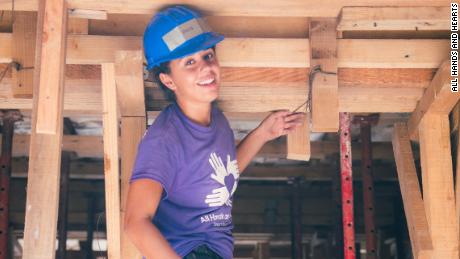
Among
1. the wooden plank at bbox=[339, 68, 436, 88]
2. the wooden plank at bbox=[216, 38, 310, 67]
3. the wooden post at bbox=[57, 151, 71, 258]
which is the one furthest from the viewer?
the wooden post at bbox=[57, 151, 71, 258]

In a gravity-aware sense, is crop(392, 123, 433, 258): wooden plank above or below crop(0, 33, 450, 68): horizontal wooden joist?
below

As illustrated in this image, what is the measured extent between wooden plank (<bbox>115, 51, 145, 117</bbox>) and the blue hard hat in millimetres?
62

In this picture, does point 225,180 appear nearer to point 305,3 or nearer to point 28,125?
point 305,3

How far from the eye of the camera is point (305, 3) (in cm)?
351

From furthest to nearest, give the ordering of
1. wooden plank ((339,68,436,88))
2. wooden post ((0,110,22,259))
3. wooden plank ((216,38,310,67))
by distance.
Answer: wooden post ((0,110,22,259)) < wooden plank ((339,68,436,88)) < wooden plank ((216,38,310,67))

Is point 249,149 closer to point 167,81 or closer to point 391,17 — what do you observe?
point 167,81

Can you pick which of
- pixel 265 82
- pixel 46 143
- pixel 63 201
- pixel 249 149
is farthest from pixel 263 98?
pixel 63 201

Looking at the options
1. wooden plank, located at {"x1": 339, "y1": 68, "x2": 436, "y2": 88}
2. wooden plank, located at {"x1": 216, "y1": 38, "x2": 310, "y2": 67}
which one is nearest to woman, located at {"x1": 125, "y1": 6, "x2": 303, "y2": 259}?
wooden plank, located at {"x1": 216, "y1": 38, "x2": 310, "y2": 67}

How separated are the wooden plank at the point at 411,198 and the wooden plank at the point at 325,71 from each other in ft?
2.52

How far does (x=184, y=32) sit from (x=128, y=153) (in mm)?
672

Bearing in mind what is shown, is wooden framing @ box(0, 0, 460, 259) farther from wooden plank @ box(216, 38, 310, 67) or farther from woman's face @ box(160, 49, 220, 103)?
woman's face @ box(160, 49, 220, 103)

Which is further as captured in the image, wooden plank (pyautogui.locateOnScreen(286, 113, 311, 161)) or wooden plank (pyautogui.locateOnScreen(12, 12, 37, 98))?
wooden plank (pyautogui.locateOnScreen(286, 113, 311, 161))

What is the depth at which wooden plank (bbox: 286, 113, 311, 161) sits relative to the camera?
13.1ft

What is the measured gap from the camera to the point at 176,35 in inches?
139
